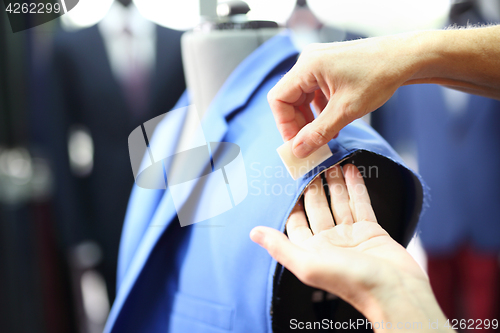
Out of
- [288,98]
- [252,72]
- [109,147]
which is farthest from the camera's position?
[109,147]

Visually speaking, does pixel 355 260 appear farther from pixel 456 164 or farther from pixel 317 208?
pixel 456 164

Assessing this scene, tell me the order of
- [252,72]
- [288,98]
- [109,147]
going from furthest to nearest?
[109,147], [252,72], [288,98]

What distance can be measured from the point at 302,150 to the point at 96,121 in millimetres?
777

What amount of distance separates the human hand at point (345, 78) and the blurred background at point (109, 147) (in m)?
0.50

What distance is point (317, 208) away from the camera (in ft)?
1.41

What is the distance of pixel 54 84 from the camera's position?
37.3 inches

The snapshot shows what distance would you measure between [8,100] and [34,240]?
1.26 ft

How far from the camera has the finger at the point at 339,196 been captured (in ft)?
1.44

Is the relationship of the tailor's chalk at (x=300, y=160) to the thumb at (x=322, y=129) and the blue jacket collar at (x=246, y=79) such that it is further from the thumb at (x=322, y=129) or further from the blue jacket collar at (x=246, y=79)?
the blue jacket collar at (x=246, y=79)

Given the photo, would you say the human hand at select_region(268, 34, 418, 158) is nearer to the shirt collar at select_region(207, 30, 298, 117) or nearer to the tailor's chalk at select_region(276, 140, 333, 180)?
the tailor's chalk at select_region(276, 140, 333, 180)

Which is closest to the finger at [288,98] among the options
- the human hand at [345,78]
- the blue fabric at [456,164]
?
the human hand at [345,78]

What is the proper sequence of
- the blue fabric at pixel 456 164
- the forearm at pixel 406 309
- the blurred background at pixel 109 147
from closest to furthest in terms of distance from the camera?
the forearm at pixel 406 309 < the blurred background at pixel 109 147 < the blue fabric at pixel 456 164

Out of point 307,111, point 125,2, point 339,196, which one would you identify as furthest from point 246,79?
point 125,2

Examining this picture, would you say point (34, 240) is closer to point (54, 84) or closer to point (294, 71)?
point (54, 84)
